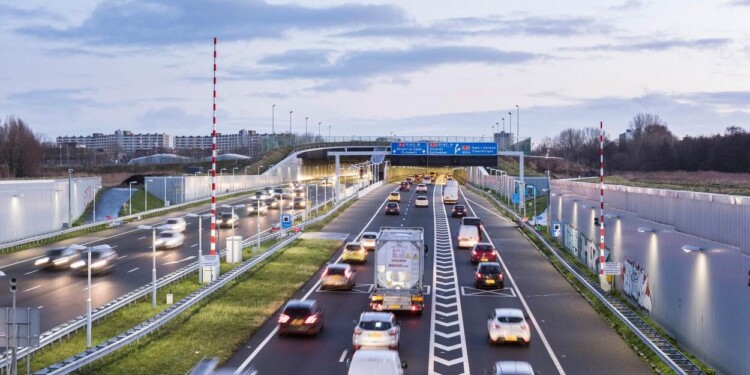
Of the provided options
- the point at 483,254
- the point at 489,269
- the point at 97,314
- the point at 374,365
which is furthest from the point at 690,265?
the point at 483,254

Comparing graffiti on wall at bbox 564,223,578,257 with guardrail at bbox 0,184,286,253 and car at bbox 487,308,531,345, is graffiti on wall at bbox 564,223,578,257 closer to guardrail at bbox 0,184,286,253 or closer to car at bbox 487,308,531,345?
car at bbox 487,308,531,345

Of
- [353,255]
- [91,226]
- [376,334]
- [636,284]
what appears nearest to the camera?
[376,334]

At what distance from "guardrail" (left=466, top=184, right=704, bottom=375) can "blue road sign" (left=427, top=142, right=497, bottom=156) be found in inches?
1782

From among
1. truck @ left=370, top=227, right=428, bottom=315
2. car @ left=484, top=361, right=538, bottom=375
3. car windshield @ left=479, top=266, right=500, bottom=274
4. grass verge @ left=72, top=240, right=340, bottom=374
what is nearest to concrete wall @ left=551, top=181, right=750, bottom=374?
car windshield @ left=479, top=266, right=500, bottom=274

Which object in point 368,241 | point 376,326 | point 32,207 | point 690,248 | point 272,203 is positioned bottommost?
point 368,241

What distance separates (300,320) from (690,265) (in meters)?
14.3

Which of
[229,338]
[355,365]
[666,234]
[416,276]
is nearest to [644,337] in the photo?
[666,234]

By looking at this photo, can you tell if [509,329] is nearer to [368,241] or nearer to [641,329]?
[641,329]

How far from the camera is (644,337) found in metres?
26.5

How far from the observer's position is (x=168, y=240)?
57.2m

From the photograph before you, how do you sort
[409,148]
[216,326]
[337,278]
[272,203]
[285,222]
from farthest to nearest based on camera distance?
[272,203]
[409,148]
[285,222]
[337,278]
[216,326]

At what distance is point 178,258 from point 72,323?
2515cm

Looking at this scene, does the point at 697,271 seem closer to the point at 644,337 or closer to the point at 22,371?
the point at 644,337

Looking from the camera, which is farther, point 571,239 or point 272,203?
point 272,203
